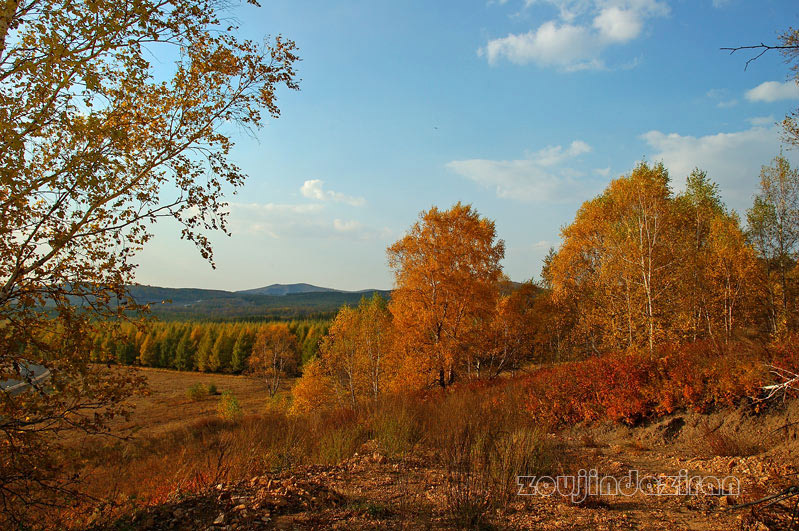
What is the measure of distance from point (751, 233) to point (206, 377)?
68.5m

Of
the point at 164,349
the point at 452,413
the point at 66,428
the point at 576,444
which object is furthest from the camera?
the point at 164,349

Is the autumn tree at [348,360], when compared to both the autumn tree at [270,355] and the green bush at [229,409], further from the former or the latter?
the autumn tree at [270,355]

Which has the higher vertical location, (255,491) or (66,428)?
(66,428)

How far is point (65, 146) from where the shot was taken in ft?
13.5

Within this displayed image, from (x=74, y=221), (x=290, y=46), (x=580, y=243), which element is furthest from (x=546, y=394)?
(x=580, y=243)

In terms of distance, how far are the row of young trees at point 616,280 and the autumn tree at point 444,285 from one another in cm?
5

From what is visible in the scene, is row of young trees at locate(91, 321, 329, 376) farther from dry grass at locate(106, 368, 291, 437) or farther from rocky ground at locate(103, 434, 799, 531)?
rocky ground at locate(103, 434, 799, 531)

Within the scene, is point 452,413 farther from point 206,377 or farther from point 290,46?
point 206,377

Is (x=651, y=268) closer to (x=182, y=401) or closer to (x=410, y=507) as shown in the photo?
(x=410, y=507)

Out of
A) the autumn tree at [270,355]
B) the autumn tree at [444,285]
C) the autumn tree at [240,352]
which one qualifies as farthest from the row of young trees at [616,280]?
the autumn tree at [240,352]

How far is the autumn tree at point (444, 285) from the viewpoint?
17.7m

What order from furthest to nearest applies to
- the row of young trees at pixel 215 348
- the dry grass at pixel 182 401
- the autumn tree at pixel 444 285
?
the row of young trees at pixel 215 348, the dry grass at pixel 182 401, the autumn tree at pixel 444 285

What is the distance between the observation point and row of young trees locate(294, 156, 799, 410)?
16.2 metres

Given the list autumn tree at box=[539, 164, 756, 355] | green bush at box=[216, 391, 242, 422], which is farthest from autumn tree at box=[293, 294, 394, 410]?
autumn tree at box=[539, 164, 756, 355]
